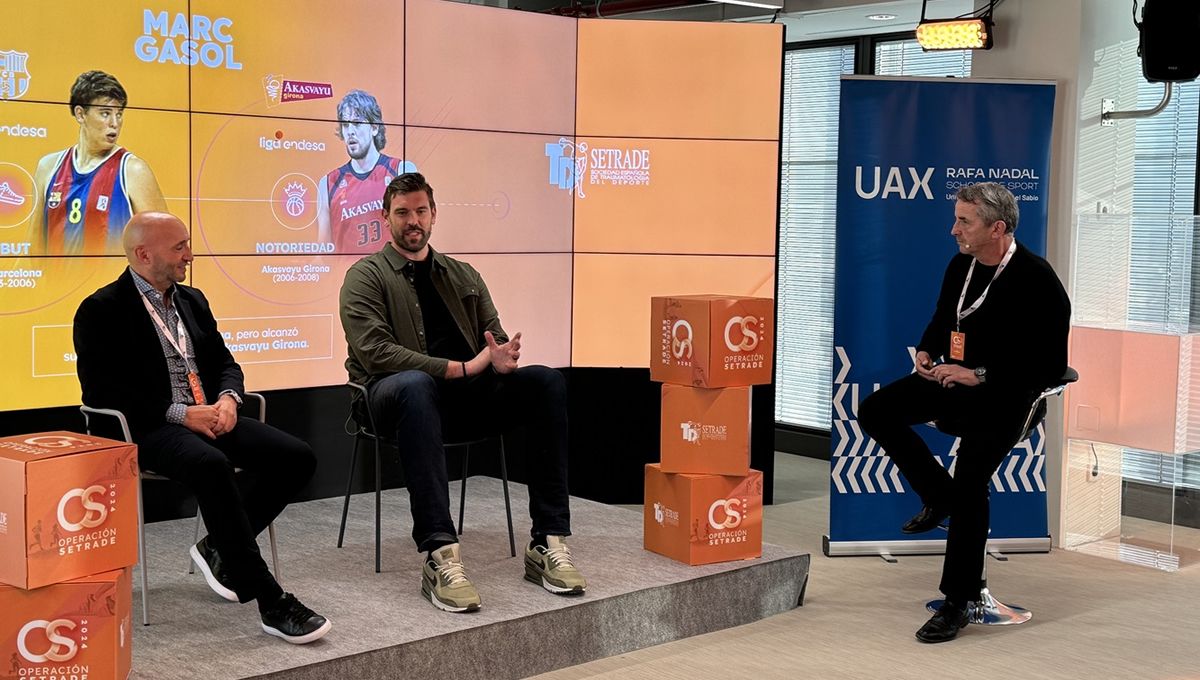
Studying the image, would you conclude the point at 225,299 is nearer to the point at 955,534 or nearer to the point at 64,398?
the point at 64,398

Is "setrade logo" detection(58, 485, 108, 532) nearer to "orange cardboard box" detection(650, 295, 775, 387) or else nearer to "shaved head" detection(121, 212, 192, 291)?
"shaved head" detection(121, 212, 192, 291)

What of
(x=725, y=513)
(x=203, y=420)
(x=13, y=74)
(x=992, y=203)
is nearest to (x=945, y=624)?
(x=725, y=513)

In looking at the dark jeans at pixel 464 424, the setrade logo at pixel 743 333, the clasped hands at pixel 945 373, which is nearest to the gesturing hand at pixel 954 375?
the clasped hands at pixel 945 373

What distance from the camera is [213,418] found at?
3.56 m

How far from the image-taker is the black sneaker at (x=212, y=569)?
365 cm

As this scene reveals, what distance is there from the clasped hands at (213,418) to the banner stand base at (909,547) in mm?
2649

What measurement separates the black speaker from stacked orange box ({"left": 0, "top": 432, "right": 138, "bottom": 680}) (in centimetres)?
397

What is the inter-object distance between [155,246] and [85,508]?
97cm

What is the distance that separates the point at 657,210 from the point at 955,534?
2.29m

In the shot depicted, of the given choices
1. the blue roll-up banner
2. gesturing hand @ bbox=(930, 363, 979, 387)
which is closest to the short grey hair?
gesturing hand @ bbox=(930, 363, 979, 387)

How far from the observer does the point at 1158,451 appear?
5.12m

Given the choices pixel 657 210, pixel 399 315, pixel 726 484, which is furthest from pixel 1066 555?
pixel 399 315

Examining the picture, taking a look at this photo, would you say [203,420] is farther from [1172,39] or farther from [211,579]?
[1172,39]

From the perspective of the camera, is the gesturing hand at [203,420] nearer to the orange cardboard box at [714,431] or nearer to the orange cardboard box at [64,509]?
the orange cardboard box at [64,509]
